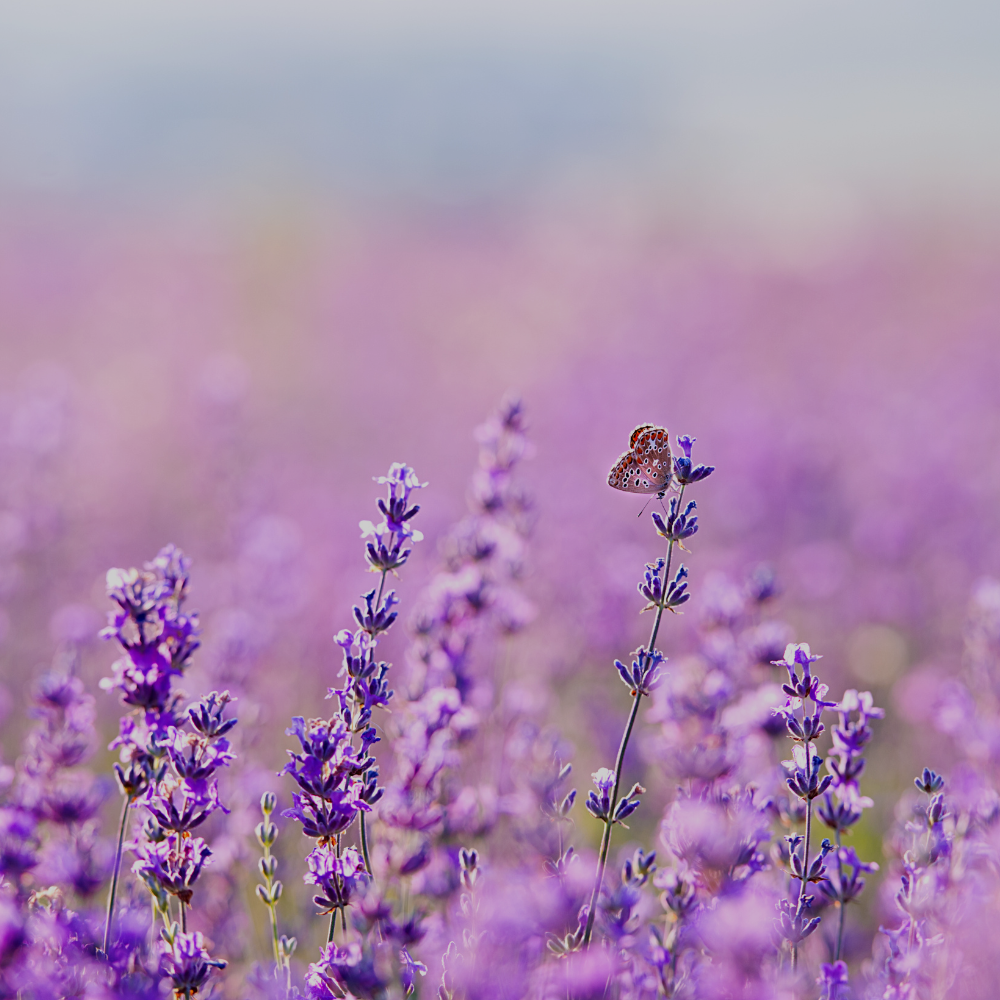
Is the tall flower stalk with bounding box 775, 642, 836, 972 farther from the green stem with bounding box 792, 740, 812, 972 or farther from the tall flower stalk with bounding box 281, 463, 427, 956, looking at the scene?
the tall flower stalk with bounding box 281, 463, 427, 956

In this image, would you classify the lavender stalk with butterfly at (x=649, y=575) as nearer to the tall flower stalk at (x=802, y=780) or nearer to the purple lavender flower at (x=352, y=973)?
the tall flower stalk at (x=802, y=780)

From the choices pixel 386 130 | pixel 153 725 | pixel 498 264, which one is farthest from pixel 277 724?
pixel 386 130

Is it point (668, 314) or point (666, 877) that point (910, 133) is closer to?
point (668, 314)

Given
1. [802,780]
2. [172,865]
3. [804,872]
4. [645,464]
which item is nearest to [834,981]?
[804,872]

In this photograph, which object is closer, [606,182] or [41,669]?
[41,669]

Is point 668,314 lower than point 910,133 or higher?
lower

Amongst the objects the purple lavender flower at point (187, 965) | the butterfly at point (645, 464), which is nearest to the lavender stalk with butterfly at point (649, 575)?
the butterfly at point (645, 464)

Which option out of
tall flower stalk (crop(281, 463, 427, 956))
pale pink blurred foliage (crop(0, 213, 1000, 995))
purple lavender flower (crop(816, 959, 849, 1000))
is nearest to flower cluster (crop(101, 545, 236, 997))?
tall flower stalk (crop(281, 463, 427, 956))
